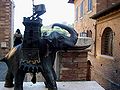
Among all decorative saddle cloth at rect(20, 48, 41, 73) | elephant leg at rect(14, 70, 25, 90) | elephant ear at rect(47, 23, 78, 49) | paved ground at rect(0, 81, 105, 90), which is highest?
elephant ear at rect(47, 23, 78, 49)

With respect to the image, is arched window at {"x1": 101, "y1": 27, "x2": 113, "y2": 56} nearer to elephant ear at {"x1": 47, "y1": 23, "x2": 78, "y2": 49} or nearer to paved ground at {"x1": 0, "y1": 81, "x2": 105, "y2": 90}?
paved ground at {"x1": 0, "y1": 81, "x2": 105, "y2": 90}

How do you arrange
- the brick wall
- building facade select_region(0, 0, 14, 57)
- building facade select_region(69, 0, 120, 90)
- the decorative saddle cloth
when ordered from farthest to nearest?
→ building facade select_region(69, 0, 120, 90), building facade select_region(0, 0, 14, 57), the brick wall, the decorative saddle cloth

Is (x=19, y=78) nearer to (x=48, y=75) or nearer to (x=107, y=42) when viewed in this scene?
(x=48, y=75)

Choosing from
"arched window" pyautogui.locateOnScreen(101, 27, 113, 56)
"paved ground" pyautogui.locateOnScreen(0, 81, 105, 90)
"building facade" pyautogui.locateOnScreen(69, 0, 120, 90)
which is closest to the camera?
"paved ground" pyautogui.locateOnScreen(0, 81, 105, 90)

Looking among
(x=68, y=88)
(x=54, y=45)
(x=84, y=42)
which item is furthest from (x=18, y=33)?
(x=84, y=42)

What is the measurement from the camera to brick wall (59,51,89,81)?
4043mm

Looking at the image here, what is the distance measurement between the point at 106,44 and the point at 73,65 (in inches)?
369

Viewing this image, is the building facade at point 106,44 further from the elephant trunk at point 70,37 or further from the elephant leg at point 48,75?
the elephant leg at point 48,75

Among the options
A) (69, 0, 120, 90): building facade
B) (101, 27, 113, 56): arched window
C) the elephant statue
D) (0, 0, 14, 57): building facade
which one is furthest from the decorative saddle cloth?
(101, 27, 113, 56): arched window

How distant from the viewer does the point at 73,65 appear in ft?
13.5

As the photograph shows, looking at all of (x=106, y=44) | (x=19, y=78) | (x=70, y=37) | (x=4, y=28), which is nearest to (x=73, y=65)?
(x=70, y=37)

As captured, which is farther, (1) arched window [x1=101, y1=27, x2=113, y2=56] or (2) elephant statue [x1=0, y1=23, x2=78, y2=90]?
(1) arched window [x1=101, y1=27, x2=113, y2=56]

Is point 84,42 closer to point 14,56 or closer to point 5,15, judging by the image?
point 14,56

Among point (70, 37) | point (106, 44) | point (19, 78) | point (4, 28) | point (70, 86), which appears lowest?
point (70, 86)
